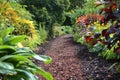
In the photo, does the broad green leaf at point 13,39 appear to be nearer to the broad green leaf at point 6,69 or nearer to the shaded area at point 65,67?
the broad green leaf at point 6,69

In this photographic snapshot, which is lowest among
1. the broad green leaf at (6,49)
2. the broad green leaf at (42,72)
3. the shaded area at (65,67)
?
the shaded area at (65,67)

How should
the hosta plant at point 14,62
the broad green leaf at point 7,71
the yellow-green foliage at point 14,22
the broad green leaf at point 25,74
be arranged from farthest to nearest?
the yellow-green foliage at point 14,22
the broad green leaf at point 25,74
the hosta plant at point 14,62
the broad green leaf at point 7,71

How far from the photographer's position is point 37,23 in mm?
14000

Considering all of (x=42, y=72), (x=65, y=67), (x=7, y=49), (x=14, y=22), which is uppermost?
(x=7, y=49)

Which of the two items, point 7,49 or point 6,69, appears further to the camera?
point 7,49

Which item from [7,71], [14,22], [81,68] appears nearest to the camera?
[7,71]

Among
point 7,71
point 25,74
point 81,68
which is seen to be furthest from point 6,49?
point 81,68

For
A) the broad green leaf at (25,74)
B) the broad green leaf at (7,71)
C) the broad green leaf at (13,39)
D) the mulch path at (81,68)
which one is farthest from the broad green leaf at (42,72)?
the mulch path at (81,68)

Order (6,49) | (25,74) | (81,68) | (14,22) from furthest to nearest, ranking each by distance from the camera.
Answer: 1. (14,22)
2. (81,68)
3. (6,49)
4. (25,74)

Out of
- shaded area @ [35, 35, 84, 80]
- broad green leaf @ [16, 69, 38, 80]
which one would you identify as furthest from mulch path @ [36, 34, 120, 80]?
broad green leaf @ [16, 69, 38, 80]

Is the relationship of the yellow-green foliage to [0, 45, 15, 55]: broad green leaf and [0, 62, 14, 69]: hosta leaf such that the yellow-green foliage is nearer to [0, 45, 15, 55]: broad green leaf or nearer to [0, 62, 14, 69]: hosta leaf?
[0, 45, 15, 55]: broad green leaf

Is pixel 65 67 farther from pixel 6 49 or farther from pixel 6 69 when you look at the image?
pixel 6 69

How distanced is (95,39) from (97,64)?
64.3 inches

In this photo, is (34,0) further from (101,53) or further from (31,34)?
(101,53)
